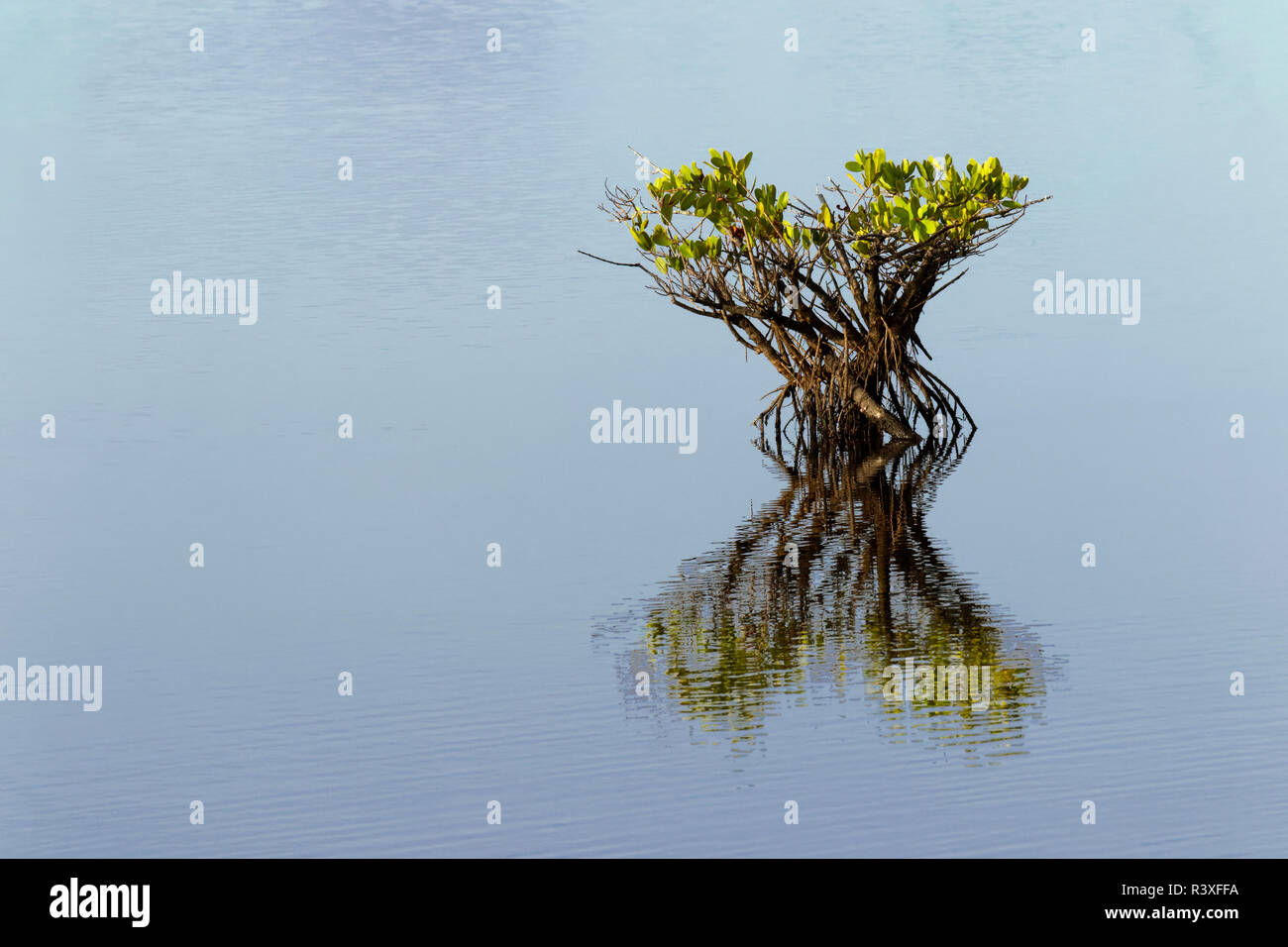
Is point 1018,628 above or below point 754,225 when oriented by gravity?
below

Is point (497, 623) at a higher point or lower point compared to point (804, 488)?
lower

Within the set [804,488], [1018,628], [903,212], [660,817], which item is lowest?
[660,817]

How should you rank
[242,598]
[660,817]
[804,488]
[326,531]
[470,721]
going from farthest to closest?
1. [804,488]
2. [326,531]
3. [242,598]
4. [470,721]
5. [660,817]

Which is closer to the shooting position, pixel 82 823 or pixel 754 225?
pixel 82 823

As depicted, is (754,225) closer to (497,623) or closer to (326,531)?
(326,531)

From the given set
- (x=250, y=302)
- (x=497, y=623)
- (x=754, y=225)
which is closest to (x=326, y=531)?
(x=497, y=623)

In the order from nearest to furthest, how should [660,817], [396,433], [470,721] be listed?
[660,817] → [470,721] → [396,433]

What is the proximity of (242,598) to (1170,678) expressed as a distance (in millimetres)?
8255

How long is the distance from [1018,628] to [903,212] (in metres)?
9.21

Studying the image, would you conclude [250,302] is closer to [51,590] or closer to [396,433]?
[396,433]

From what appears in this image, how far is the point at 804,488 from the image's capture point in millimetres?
23031

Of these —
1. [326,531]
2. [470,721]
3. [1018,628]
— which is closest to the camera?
[470,721]

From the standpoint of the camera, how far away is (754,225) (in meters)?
24.4

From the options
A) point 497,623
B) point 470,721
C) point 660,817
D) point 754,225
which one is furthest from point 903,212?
point 660,817
